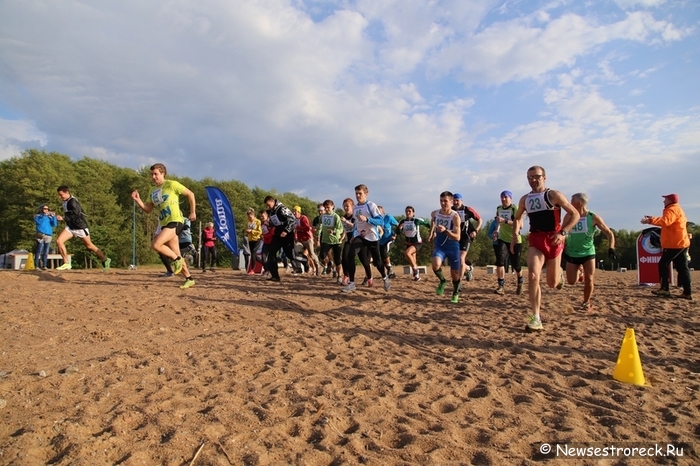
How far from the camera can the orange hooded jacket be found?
813 centimetres

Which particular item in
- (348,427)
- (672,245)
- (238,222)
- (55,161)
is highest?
(55,161)

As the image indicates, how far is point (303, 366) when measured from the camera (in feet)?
13.1

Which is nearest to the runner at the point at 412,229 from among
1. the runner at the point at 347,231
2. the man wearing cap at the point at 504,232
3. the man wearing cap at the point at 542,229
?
the runner at the point at 347,231

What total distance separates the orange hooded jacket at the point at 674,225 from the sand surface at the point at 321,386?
237 cm

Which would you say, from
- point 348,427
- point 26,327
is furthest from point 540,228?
point 26,327

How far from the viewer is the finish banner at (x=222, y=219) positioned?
14094 mm

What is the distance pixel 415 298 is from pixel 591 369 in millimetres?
4393

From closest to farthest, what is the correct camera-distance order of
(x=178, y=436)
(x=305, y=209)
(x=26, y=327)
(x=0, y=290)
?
(x=178, y=436)
(x=26, y=327)
(x=0, y=290)
(x=305, y=209)

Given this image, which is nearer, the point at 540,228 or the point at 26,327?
the point at 26,327

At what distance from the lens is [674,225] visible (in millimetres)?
8211

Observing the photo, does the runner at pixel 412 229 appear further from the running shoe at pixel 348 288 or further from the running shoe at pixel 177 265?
the running shoe at pixel 177 265

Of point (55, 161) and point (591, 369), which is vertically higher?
point (55, 161)

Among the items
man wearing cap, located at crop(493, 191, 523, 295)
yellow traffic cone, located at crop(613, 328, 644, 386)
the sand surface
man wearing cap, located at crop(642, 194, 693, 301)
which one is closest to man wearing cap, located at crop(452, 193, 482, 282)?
man wearing cap, located at crop(493, 191, 523, 295)

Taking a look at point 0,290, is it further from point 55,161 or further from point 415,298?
point 55,161
